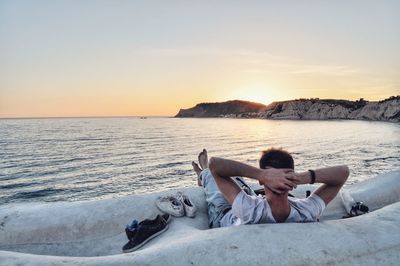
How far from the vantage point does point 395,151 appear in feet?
113

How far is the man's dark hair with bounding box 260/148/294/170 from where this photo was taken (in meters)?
4.55

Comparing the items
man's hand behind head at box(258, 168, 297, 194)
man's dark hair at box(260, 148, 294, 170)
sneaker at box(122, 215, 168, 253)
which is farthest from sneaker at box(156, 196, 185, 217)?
man's hand behind head at box(258, 168, 297, 194)

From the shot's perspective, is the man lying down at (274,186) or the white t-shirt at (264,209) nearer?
the man lying down at (274,186)

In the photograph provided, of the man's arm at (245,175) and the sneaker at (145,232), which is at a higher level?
the man's arm at (245,175)

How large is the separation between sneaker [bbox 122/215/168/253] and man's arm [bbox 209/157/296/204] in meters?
1.54

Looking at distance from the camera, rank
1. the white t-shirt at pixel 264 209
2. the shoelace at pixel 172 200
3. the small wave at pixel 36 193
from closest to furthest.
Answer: the white t-shirt at pixel 264 209, the shoelace at pixel 172 200, the small wave at pixel 36 193

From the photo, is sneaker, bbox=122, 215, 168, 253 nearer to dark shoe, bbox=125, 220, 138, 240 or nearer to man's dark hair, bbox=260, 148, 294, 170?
dark shoe, bbox=125, 220, 138, 240

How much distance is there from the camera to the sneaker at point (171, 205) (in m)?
6.81

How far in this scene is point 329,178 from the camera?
16.1ft

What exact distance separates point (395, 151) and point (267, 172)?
34.6 meters

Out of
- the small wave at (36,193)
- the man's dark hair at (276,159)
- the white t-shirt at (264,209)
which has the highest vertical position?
the man's dark hair at (276,159)

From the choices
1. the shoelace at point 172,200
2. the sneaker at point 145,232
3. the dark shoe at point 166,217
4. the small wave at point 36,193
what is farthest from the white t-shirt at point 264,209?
the small wave at point 36,193

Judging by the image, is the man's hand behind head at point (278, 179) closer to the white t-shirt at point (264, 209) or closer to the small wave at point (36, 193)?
the white t-shirt at point (264, 209)

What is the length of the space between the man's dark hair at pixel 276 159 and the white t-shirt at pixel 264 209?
1.82ft
